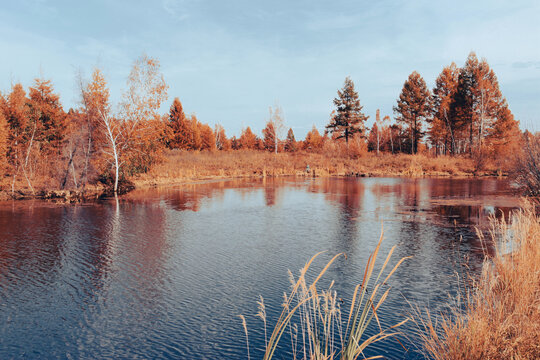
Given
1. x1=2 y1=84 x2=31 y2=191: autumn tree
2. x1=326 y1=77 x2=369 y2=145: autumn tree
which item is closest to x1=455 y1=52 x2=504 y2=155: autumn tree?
x1=326 y1=77 x2=369 y2=145: autumn tree

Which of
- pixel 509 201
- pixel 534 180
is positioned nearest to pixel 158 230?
pixel 534 180

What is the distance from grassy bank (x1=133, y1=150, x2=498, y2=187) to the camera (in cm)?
4338

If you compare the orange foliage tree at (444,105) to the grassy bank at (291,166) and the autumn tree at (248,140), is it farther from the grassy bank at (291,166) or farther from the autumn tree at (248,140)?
the autumn tree at (248,140)

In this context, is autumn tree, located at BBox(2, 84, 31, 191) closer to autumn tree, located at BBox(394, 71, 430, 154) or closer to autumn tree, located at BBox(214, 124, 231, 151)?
autumn tree, located at BBox(394, 71, 430, 154)

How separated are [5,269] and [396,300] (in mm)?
8390

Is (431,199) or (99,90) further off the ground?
(99,90)

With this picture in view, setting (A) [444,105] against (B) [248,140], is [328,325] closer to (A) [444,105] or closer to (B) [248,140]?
(A) [444,105]

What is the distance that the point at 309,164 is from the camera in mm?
51156

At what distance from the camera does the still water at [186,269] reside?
5.56m

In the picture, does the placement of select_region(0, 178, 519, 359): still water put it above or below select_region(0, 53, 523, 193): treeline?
below

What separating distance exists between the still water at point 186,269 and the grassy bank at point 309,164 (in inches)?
933

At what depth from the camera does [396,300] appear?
6.89 metres

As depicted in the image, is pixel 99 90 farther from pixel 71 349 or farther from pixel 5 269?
pixel 71 349

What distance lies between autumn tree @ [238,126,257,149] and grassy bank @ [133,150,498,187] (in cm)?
3450
